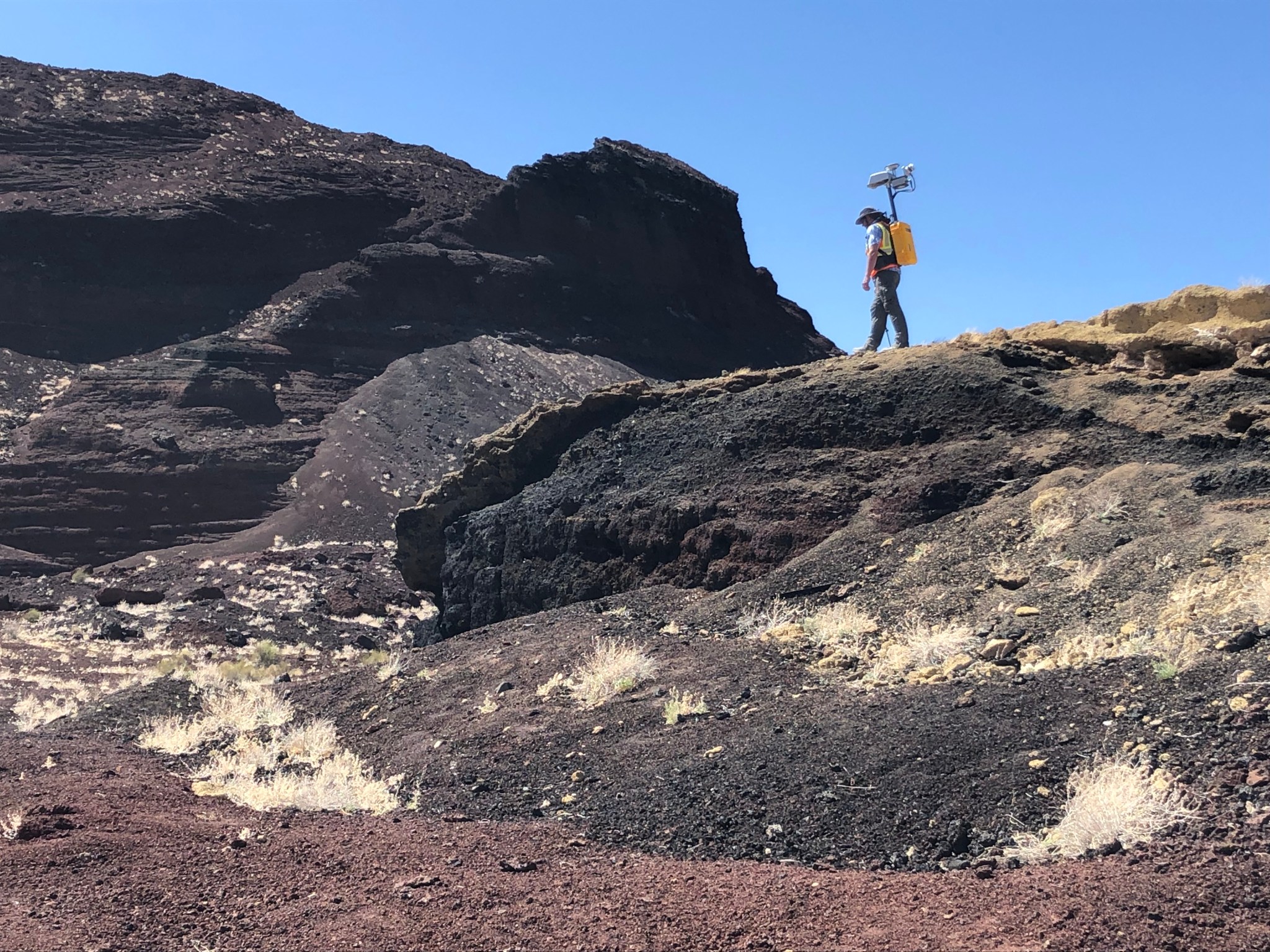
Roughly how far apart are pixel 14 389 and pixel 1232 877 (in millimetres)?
34158

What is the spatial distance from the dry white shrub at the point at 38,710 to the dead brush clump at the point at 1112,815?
32.4 ft

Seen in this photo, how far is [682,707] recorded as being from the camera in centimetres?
707

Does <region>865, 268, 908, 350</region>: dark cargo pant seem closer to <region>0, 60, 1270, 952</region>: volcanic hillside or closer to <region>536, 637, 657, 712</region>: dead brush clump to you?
<region>0, 60, 1270, 952</region>: volcanic hillside

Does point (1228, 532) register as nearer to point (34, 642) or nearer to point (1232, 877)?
point (1232, 877)

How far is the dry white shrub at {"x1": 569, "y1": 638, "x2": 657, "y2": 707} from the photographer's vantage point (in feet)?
25.9

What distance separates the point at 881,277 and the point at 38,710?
1144 centimetres

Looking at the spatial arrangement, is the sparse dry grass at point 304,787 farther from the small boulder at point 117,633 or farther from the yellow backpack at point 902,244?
the small boulder at point 117,633

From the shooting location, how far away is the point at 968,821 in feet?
15.1

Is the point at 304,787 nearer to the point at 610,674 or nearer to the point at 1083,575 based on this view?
the point at 610,674

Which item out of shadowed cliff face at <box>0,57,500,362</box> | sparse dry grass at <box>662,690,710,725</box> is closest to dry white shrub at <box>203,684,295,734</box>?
sparse dry grass at <box>662,690,710,725</box>

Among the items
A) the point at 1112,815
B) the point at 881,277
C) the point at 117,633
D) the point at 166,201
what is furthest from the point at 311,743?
the point at 166,201

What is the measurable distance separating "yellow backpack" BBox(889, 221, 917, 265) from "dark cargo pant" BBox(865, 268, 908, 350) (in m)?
0.18

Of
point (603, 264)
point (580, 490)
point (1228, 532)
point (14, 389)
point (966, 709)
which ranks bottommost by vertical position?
point (966, 709)

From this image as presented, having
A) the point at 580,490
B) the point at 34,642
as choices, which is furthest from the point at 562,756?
the point at 34,642
